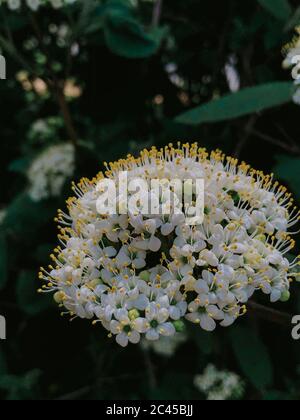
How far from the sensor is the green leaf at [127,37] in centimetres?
219

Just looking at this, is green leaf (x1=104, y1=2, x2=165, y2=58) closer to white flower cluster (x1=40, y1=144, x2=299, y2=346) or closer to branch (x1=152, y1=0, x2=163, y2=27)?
branch (x1=152, y1=0, x2=163, y2=27)

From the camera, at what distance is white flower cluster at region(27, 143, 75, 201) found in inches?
98.1

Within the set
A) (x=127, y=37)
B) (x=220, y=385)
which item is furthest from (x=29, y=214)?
(x=220, y=385)

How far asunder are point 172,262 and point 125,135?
1.30 meters

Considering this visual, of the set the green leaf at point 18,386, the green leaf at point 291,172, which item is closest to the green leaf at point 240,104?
the green leaf at point 291,172

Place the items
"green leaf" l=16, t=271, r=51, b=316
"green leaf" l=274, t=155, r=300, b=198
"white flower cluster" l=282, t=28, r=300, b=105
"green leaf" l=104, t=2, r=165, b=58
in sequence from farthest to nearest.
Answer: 1. "green leaf" l=16, t=271, r=51, b=316
2. "green leaf" l=104, t=2, r=165, b=58
3. "green leaf" l=274, t=155, r=300, b=198
4. "white flower cluster" l=282, t=28, r=300, b=105

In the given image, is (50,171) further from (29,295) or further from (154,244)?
(154,244)

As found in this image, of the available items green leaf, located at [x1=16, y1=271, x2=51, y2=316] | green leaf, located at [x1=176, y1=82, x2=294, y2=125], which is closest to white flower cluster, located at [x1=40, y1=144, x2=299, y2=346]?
green leaf, located at [x1=176, y1=82, x2=294, y2=125]

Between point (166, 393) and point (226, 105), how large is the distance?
985 millimetres

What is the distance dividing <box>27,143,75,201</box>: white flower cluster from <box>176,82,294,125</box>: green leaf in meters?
0.75

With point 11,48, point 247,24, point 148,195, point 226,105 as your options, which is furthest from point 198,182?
point 247,24

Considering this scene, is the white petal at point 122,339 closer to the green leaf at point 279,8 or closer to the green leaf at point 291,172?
the green leaf at point 291,172

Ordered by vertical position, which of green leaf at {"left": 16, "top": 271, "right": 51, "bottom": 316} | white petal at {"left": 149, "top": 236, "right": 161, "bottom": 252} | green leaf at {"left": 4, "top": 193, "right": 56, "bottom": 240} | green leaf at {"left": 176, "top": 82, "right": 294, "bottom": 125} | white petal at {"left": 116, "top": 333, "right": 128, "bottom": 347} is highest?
green leaf at {"left": 4, "top": 193, "right": 56, "bottom": 240}

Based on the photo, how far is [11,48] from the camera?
221 centimetres
